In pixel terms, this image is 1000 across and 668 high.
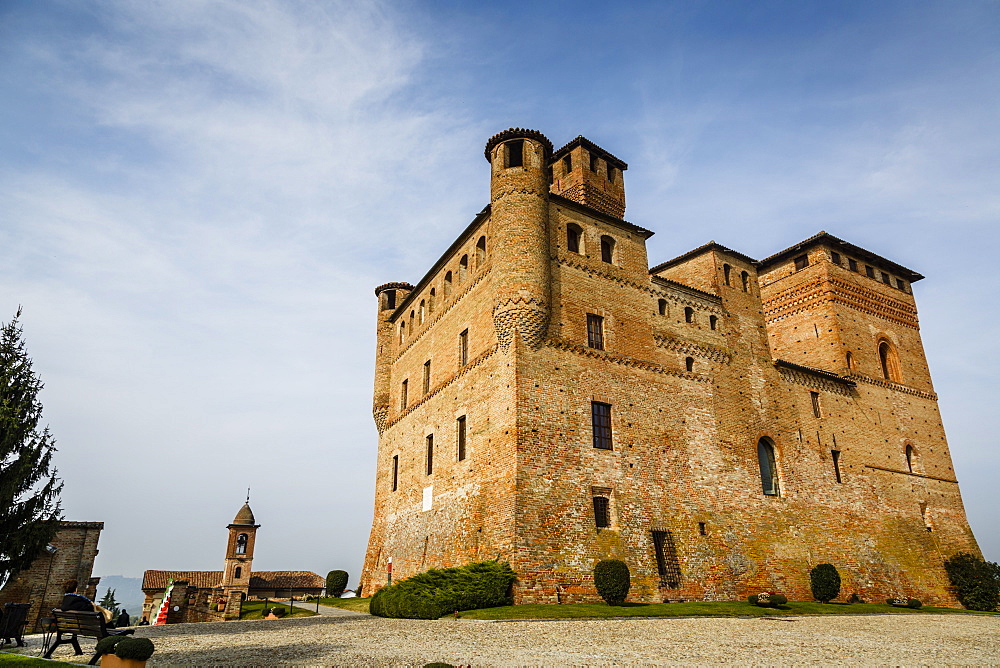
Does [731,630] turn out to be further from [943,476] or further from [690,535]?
[943,476]

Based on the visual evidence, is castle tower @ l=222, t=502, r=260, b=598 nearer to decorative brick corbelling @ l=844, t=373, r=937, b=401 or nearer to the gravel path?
the gravel path

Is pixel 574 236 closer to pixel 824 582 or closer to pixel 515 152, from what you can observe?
pixel 515 152

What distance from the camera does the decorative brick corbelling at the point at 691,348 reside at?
81.8 ft

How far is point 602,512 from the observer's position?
67.6 feet

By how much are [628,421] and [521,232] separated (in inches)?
305

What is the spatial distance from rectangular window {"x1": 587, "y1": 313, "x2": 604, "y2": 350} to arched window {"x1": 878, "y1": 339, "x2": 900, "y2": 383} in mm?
19679

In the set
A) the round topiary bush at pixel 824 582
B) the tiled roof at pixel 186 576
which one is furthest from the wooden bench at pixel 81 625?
the tiled roof at pixel 186 576

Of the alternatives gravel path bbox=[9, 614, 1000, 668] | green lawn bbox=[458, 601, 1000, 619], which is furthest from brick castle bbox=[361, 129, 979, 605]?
gravel path bbox=[9, 614, 1000, 668]

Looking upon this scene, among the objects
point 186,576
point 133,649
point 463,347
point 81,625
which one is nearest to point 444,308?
point 463,347

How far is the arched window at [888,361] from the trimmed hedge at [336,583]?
31782 mm

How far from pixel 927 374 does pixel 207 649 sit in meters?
38.5

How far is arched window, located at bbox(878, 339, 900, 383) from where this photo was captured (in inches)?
1344

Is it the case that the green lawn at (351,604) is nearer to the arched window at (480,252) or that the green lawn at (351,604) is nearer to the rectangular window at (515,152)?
the arched window at (480,252)

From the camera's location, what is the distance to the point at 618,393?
22.7 meters
